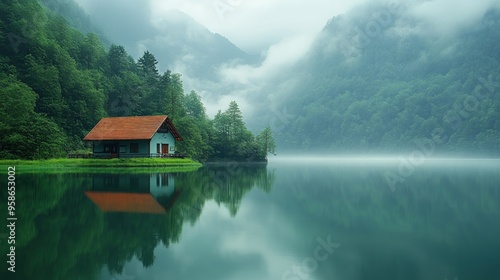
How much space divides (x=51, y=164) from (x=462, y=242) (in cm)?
4521

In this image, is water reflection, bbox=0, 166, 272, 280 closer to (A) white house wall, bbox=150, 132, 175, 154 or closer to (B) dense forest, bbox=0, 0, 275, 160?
(B) dense forest, bbox=0, 0, 275, 160

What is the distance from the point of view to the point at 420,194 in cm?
2527

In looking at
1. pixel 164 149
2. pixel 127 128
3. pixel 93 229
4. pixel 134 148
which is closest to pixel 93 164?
pixel 134 148

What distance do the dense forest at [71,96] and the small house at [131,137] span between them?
5.27 m

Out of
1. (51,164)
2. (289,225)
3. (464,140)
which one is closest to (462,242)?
(289,225)

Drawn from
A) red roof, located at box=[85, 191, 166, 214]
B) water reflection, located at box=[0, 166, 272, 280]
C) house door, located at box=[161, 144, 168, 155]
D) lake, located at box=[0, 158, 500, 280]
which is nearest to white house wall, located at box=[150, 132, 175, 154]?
house door, located at box=[161, 144, 168, 155]

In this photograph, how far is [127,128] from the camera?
57.2 meters

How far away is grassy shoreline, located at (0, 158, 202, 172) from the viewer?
44.4m

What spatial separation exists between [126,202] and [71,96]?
199 ft

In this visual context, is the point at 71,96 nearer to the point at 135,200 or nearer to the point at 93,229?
the point at 135,200

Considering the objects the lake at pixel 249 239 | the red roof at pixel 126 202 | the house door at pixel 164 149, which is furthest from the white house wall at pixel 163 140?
the lake at pixel 249 239

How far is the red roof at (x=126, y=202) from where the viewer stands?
17.3 meters

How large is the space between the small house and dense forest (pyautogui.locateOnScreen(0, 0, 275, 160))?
527 cm

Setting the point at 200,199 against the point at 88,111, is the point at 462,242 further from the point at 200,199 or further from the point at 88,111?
the point at 88,111
